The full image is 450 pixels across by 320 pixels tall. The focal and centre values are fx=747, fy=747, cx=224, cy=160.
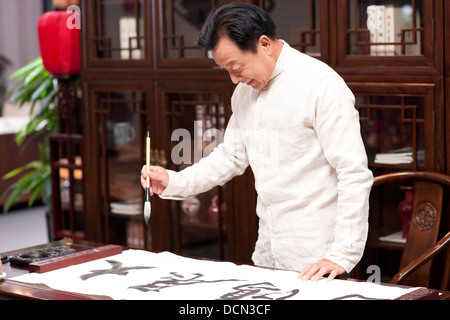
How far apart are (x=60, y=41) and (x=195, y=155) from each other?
3.45 feet

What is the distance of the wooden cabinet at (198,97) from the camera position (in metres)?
2.97

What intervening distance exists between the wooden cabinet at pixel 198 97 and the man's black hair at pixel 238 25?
0.85 metres

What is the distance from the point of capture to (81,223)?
4539 millimetres

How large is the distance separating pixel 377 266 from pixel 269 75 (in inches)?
46.9

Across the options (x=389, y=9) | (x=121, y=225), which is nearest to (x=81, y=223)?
(x=121, y=225)

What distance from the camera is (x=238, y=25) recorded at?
2287mm

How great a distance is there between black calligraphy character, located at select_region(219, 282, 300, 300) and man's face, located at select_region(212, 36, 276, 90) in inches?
27.3

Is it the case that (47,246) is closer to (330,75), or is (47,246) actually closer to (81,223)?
(330,75)

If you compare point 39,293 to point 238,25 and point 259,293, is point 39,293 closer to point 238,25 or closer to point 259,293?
point 259,293

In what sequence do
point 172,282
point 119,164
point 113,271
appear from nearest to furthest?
point 172,282 → point 113,271 → point 119,164

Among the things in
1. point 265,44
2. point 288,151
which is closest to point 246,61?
point 265,44

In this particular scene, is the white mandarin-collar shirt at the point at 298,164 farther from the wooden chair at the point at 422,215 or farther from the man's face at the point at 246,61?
the wooden chair at the point at 422,215

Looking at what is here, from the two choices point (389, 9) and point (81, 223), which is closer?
point (389, 9)

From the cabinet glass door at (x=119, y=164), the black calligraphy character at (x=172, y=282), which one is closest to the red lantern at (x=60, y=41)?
the cabinet glass door at (x=119, y=164)
